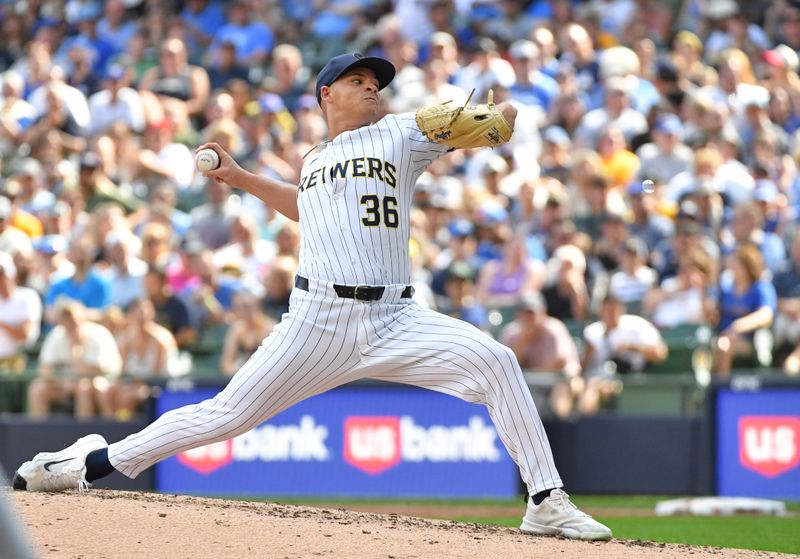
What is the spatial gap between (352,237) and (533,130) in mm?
8350

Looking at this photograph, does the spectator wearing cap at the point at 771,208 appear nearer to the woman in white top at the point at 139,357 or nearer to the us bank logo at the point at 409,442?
the us bank logo at the point at 409,442

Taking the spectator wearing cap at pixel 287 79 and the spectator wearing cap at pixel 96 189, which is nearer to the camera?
the spectator wearing cap at pixel 96 189

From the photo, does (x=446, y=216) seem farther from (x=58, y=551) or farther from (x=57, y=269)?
(x=58, y=551)

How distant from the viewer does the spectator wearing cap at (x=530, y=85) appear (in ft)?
45.7

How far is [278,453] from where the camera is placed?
10.9m

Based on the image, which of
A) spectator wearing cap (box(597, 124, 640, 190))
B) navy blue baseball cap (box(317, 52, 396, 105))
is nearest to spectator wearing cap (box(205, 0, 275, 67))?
spectator wearing cap (box(597, 124, 640, 190))

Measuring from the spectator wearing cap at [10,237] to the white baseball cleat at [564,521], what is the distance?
8.51m

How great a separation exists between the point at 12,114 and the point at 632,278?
7.72 m

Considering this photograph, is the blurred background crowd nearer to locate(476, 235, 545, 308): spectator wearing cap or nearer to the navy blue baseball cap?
locate(476, 235, 545, 308): spectator wearing cap

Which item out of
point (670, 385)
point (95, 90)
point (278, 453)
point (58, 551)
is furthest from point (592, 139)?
point (58, 551)

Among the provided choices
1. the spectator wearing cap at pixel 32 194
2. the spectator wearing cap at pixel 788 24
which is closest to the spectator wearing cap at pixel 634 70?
the spectator wearing cap at pixel 788 24

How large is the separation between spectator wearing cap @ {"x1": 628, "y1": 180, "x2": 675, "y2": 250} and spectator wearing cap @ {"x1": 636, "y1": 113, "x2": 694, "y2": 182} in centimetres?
74

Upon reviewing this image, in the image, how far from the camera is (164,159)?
14352 millimetres

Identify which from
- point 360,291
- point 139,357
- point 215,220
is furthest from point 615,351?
point 360,291
